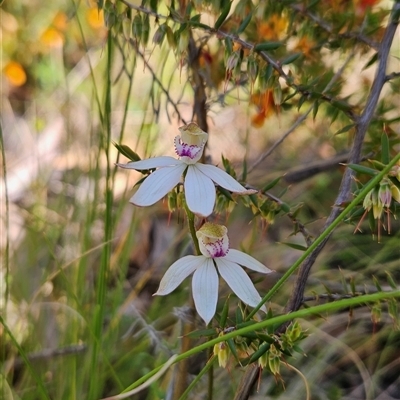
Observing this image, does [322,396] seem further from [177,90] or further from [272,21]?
[177,90]

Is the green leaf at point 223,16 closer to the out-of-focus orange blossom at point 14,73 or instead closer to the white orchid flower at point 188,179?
the white orchid flower at point 188,179

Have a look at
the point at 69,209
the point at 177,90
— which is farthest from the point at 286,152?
the point at 69,209

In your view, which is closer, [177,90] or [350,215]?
[350,215]

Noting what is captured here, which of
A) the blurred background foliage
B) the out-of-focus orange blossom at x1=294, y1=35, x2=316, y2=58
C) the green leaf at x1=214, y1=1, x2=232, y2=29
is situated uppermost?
the green leaf at x1=214, y1=1, x2=232, y2=29

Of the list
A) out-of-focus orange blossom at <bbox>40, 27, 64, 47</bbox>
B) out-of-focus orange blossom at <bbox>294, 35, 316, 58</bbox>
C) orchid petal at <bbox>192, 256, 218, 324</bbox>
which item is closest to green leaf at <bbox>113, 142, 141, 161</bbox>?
orchid petal at <bbox>192, 256, 218, 324</bbox>

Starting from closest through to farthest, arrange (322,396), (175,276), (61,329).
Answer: (175,276) < (322,396) < (61,329)

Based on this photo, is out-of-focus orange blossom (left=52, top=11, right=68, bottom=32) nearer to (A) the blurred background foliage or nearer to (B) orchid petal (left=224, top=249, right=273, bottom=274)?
(A) the blurred background foliage
